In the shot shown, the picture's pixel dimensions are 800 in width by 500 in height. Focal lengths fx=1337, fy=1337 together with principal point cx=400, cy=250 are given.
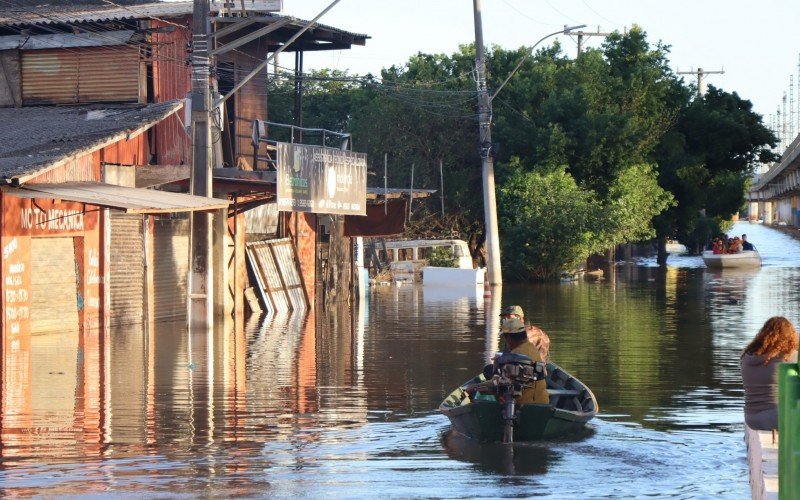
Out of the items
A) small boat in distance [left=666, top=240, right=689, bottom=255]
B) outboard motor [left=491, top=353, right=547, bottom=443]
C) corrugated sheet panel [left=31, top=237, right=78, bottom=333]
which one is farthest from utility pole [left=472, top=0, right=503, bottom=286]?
small boat in distance [left=666, top=240, right=689, bottom=255]

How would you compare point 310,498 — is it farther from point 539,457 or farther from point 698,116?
point 698,116

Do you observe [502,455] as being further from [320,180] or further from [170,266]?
[320,180]

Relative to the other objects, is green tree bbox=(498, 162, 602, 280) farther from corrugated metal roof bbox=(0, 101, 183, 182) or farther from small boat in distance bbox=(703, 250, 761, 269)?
corrugated metal roof bbox=(0, 101, 183, 182)

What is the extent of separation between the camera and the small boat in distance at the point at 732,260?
6344cm

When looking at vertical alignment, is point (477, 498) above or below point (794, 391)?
below

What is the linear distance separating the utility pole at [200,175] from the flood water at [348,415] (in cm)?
81

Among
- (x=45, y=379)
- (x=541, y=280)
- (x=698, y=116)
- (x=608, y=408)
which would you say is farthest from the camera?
(x=698, y=116)

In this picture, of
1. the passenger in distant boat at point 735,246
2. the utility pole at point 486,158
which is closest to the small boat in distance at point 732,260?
the passenger in distant boat at point 735,246

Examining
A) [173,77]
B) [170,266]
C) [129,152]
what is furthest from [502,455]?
[173,77]

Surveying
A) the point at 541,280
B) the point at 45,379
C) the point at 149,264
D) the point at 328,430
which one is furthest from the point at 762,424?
the point at 541,280

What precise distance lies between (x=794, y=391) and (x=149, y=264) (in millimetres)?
24484

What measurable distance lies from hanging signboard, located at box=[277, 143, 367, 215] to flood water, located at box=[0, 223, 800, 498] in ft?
9.56

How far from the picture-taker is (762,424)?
11398 millimetres

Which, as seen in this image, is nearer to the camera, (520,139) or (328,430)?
(328,430)
